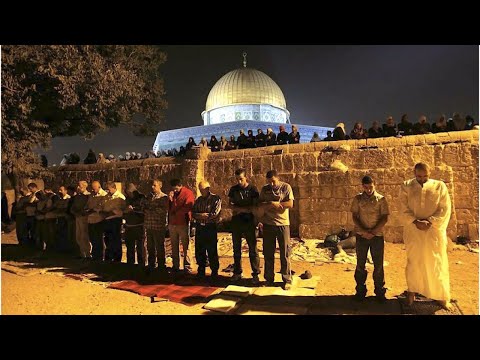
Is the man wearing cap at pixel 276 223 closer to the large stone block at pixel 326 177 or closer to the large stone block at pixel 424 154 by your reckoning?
the large stone block at pixel 326 177

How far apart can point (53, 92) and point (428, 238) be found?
333 inches

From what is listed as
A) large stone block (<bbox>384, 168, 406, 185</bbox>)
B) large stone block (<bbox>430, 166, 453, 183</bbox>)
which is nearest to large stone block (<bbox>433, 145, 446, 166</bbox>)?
large stone block (<bbox>430, 166, 453, 183</bbox>)

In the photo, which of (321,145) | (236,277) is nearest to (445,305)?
(236,277)

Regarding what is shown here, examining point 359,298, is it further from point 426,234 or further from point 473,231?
point 473,231

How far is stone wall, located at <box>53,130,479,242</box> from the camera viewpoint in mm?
7152

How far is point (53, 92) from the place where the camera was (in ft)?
26.2

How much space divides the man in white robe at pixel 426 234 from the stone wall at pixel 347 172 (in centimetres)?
372

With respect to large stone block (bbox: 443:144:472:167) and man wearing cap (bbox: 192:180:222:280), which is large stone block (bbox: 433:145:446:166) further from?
man wearing cap (bbox: 192:180:222:280)

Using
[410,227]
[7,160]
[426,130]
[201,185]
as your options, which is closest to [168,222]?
[201,185]

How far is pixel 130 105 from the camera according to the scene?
10297 mm

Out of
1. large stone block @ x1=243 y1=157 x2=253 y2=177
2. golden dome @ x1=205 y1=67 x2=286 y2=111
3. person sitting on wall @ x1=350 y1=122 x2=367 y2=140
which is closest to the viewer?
person sitting on wall @ x1=350 y1=122 x2=367 y2=140

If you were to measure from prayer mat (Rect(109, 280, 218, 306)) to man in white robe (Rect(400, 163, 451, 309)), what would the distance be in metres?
2.73

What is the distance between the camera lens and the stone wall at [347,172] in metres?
7.15

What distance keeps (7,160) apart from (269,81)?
1108 inches
